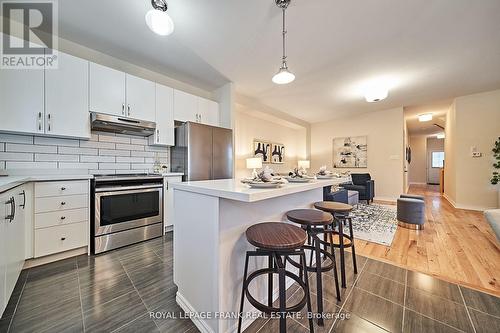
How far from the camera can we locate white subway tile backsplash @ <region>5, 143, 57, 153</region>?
200cm

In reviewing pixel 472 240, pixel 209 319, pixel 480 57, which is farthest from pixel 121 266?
pixel 480 57

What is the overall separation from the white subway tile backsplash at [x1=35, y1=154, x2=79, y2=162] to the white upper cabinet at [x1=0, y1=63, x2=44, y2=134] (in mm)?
389

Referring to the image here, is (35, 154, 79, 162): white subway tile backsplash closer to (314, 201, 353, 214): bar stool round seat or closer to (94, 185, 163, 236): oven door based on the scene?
(94, 185, 163, 236): oven door

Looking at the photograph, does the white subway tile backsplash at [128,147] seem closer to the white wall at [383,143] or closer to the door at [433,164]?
the white wall at [383,143]

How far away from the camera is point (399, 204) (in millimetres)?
3078

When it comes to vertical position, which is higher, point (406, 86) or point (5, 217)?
point (406, 86)

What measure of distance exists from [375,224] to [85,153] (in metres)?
4.64

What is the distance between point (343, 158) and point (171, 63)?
578cm

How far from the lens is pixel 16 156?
2025 mm

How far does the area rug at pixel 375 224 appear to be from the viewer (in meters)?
2.62

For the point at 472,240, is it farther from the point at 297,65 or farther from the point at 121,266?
the point at 121,266

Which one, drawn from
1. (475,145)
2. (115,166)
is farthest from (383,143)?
(115,166)

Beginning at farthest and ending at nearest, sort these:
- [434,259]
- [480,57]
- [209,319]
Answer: [480,57] → [434,259] → [209,319]

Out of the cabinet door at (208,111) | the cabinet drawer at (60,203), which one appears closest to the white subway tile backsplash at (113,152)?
the cabinet drawer at (60,203)
